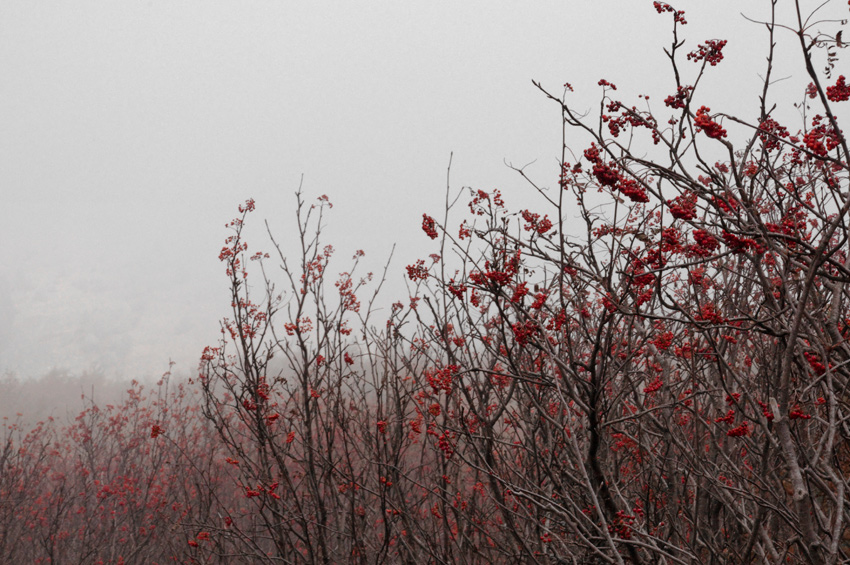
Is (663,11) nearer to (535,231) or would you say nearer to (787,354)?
(535,231)

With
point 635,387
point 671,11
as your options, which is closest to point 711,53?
point 671,11

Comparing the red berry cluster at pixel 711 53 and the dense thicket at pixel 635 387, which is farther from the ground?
the red berry cluster at pixel 711 53

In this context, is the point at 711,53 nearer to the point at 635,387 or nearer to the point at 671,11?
the point at 671,11

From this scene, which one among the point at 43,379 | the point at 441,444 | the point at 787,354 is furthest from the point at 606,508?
the point at 43,379

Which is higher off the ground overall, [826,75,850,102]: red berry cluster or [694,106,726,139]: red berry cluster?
[826,75,850,102]: red berry cluster

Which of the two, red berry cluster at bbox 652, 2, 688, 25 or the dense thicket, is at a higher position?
red berry cluster at bbox 652, 2, 688, 25

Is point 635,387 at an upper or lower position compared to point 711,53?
lower

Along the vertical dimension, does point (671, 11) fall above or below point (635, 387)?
above

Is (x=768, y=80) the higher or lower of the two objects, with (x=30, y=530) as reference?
higher

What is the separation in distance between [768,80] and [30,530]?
552 inches

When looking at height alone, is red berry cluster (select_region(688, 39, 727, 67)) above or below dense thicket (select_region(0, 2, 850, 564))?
above

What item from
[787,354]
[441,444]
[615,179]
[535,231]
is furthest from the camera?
[535,231]

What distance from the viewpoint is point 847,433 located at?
2.48 meters

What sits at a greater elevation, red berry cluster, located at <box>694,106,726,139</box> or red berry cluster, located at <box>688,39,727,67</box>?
red berry cluster, located at <box>688,39,727,67</box>
